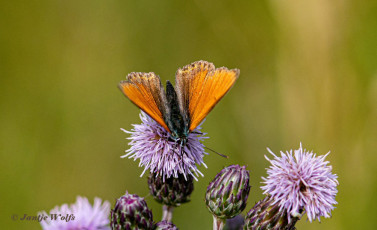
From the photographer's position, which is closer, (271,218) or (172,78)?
(271,218)

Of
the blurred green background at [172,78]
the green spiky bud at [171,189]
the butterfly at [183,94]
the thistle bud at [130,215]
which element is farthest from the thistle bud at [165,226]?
the blurred green background at [172,78]

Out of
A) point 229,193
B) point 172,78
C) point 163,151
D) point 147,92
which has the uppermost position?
point 172,78

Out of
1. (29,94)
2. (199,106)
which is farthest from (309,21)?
(29,94)

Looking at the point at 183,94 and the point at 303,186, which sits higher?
the point at 183,94

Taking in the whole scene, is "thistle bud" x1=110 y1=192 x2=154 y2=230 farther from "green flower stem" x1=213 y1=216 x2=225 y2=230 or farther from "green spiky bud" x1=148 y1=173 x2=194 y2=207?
"green flower stem" x1=213 y1=216 x2=225 y2=230

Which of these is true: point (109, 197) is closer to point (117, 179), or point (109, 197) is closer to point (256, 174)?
point (117, 179)

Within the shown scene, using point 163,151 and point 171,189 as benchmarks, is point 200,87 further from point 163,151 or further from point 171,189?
point 171,189

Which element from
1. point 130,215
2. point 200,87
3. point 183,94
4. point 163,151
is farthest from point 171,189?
point 200,87
